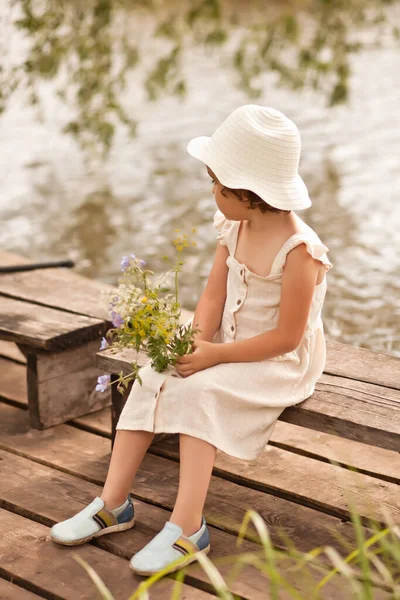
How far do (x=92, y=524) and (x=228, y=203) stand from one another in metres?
0.86

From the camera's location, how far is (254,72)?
5.94 m

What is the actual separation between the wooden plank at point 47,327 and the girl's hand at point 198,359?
0.71 meters

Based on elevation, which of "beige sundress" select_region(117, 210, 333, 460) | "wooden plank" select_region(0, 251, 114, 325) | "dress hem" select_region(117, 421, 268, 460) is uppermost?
"beige sundress" select_region(117, 210, 333, 460)

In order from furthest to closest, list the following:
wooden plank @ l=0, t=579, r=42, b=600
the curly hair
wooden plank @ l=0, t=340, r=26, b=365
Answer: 1. wooden plank @ l=0, t=340, r=26, b=365
2. the curly hair
3. wooden plank @ l=0, t=579, r=42, b=600

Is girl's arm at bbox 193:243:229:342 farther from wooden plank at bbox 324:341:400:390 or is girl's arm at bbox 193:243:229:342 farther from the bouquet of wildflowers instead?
wooden plank at bbox 324:341:400:390

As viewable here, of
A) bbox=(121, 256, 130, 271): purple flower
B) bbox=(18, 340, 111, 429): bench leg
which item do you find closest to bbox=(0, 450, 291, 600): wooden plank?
bbox=(18, 340, 111, 429): bench leg

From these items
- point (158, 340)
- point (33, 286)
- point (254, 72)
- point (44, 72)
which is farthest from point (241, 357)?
point (254, 72)

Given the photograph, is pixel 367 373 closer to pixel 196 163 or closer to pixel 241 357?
pixel 241 357

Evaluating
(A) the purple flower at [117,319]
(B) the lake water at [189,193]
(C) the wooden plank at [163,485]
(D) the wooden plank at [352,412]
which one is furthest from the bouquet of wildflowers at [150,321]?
(B) the lake water at [189,193]

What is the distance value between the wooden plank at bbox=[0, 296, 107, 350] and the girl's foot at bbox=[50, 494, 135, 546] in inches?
27.4

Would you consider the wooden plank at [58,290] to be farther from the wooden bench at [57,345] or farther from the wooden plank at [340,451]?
the wooden plank at [340,451]

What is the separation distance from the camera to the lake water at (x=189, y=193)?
502 cm

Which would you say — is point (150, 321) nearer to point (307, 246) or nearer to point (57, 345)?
point (307, 246)

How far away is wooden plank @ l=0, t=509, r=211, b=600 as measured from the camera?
7.30ft
